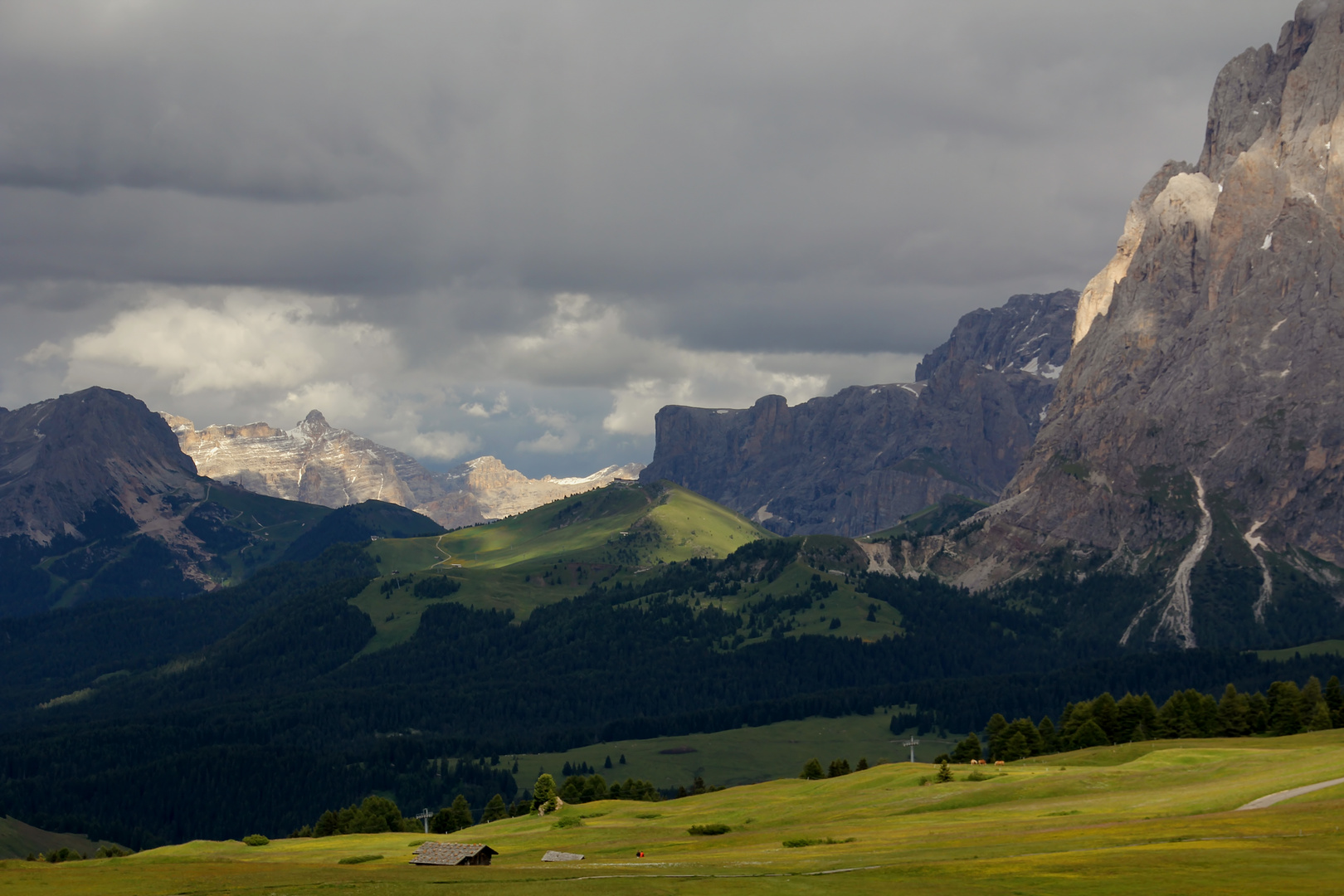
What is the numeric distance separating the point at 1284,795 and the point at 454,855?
80090 millimetres

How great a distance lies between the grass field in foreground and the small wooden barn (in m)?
2.47

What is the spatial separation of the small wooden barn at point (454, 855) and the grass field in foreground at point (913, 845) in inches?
97.3

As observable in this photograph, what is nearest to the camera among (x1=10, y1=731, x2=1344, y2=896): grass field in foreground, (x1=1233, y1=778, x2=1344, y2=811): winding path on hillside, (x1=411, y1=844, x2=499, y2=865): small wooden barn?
(x1=10, y1=731, x2=1344, y2=896): grass field in foreground

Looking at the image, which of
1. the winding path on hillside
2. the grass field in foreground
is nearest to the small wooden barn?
the grass field in foreground

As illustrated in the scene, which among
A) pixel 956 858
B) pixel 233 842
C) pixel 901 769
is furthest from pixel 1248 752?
pixel 233 842

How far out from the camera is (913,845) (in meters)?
120

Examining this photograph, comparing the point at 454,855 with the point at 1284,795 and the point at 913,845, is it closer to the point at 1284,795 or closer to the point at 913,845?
the point at 913,845

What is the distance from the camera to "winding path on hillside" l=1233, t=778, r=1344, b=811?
12462 cm

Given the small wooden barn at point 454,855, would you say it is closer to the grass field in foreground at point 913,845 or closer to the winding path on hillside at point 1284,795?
the grass field in foreground at point 913,845

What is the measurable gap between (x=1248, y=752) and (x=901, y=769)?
150 ft

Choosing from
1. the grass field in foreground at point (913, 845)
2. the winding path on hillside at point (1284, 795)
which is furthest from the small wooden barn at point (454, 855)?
the winding path on hillside at point (1284, 795)

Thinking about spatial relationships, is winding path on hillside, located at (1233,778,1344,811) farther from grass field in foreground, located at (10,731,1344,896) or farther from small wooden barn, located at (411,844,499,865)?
small wooden barn, located at (411,844,499,865)

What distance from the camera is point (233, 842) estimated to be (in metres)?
190

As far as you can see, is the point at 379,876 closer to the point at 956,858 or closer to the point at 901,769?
the point at 956,858
